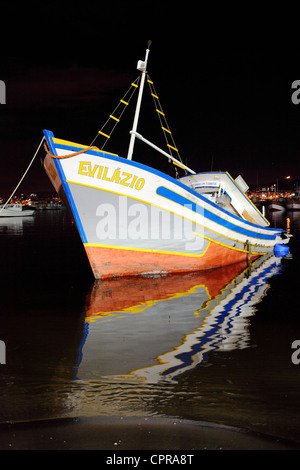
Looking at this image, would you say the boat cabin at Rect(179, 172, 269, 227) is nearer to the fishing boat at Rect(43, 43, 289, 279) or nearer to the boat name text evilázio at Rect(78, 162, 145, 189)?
the fishing boat at Rect(43, 43, 289, 279)

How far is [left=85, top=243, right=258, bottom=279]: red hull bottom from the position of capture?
48.0 feet

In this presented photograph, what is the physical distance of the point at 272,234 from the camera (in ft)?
76.4

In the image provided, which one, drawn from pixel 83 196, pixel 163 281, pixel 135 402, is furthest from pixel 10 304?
pixel 135 402

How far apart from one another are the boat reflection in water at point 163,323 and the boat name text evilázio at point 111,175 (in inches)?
129

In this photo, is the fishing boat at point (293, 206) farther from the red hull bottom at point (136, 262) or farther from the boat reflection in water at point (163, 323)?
the boat reflection in water at point (163, 323)

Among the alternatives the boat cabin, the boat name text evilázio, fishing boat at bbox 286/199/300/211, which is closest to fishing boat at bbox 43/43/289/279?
the boat name text evilázio

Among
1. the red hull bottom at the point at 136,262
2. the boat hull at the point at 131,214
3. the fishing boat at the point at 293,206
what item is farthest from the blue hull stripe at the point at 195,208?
the fishing boat at the point at 293,206

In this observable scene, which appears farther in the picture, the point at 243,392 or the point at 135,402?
the point at 243,392

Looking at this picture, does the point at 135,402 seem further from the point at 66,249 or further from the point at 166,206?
the point at 66,249

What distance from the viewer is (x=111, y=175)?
44.7 feet

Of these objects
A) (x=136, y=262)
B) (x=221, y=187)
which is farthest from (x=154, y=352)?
(x=221, y=187)

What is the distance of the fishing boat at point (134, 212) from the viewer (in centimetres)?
1343
